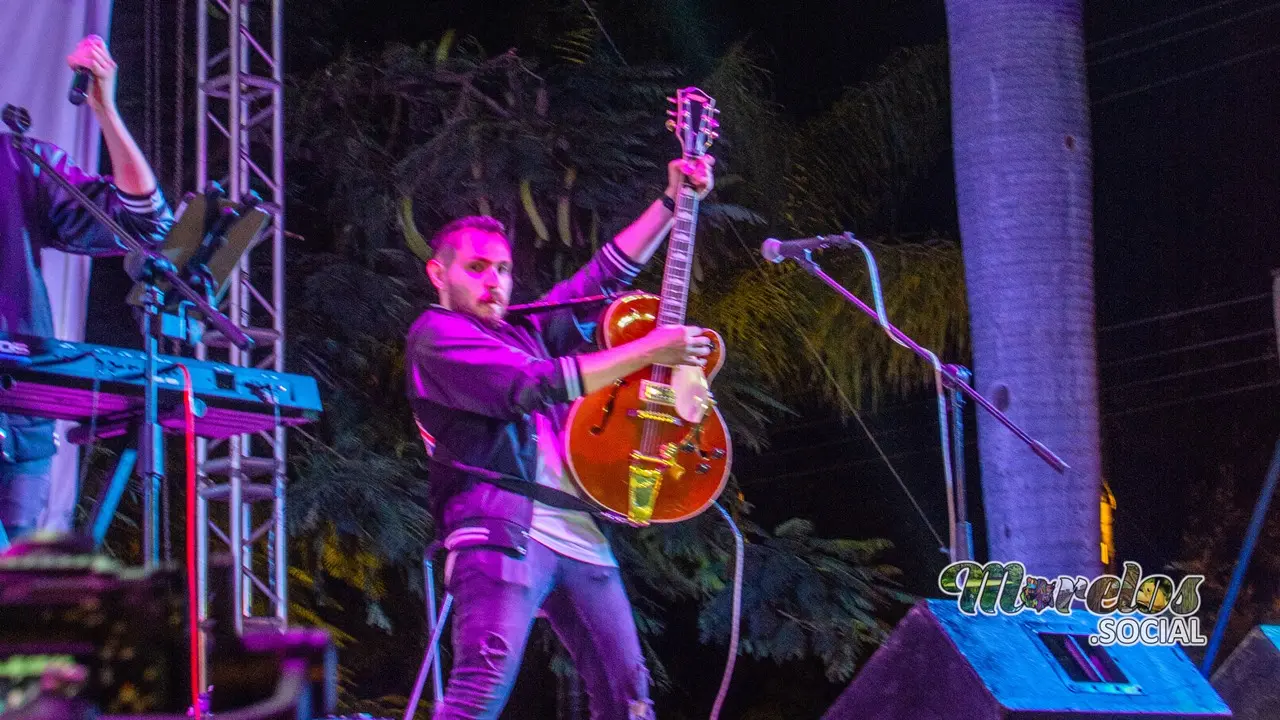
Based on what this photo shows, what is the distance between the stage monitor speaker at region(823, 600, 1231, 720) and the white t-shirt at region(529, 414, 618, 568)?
83cm

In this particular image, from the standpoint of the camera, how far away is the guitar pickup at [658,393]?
4.00 meters

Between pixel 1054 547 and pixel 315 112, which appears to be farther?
pixel 315 112

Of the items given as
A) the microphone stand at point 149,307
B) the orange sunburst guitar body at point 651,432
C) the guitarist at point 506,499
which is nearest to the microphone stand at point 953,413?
the orange sunburst guitar body at point 651,432

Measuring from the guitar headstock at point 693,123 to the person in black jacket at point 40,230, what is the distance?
1.63 m

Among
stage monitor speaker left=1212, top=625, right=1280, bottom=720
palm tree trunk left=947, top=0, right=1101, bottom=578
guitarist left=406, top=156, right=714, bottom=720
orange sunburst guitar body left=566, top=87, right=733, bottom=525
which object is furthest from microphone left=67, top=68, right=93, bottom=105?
stage monitor speaker left=1212, top=625, right=1280, bottom=720

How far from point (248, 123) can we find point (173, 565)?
4.78 metres

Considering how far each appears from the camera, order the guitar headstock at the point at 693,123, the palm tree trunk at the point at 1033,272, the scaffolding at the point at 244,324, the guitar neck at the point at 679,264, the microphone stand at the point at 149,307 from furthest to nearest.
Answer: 1. the scaffolding at the point at 244,324
2. the palm tree trunk at the point at 1033,272
3. the guitar headstock at the point at 693,123
4. the guitar neck at the point at 679,264
5. the microphone stand at the point at 149,307

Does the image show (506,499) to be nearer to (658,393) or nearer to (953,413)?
(658,393)

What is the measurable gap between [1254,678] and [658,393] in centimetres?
208

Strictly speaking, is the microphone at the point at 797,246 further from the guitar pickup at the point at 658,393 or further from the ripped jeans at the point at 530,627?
the ripped jeans at the point at 530,627

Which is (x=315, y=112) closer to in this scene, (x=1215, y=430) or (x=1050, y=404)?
(x=1050, y=404)

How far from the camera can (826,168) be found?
31.8 ft

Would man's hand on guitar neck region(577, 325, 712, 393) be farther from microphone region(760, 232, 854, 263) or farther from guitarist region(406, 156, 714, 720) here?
microphone region(760, 232, 854, 263)

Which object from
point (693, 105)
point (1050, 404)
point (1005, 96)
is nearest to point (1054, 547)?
point (1050, 404)
